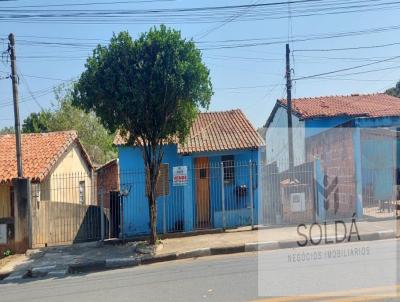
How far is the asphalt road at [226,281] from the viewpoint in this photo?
622 cm

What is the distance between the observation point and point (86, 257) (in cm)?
1105

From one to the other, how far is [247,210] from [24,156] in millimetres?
8885

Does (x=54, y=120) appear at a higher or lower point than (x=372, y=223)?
higher

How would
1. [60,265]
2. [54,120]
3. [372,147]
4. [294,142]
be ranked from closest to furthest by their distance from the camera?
[60,265]
[372,147]
[294,142]
[54,120]

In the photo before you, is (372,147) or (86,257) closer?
(86,257)

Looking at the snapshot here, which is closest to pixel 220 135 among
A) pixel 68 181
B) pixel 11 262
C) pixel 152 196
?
pixel 152 196

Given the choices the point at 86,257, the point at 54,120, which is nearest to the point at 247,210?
the point at 86,257

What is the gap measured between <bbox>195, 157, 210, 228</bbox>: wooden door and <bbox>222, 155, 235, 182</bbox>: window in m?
0.60

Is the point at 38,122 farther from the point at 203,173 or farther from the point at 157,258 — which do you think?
the point at 157,258

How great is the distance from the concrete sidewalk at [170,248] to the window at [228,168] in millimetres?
2153

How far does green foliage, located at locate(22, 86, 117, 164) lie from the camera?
3419cm

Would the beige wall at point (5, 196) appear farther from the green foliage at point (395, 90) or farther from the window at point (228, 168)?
the green foliage at point (395, 90)

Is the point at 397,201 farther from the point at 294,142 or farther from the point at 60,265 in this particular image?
the point at 60,265

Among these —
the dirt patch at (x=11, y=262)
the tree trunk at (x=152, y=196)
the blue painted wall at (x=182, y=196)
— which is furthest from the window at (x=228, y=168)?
the dirt patch at (x=11, y=262)
